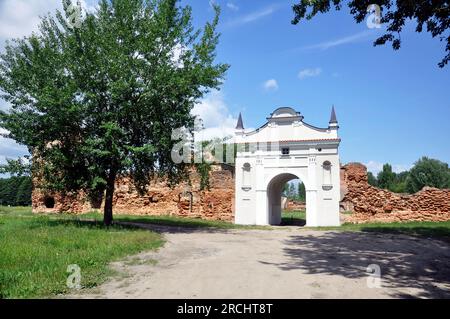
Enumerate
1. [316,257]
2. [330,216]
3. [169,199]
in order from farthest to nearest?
[169,199]
[330,216]
[316,257]

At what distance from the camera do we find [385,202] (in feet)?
88.2

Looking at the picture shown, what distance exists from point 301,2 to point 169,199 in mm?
21877

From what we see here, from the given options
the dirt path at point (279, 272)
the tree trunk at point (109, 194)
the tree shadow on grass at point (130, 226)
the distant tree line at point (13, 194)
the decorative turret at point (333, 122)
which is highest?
the decorative turret at point (333, 122)

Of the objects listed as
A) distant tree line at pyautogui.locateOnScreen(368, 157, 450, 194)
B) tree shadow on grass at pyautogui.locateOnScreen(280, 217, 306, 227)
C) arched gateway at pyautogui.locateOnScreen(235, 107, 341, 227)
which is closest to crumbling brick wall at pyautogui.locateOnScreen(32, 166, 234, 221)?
arched gateway at pyautogui.locateOnScreen(235, 107, 341, 227)

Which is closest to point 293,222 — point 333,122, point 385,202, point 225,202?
point 225,202

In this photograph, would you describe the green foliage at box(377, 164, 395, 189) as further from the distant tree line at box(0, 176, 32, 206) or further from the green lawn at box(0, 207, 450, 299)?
the green lawn at box(0, 207, 450, 299)

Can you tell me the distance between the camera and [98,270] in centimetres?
802

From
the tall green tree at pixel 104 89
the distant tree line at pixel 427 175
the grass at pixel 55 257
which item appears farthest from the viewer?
the distant tree line at pixel 427 175

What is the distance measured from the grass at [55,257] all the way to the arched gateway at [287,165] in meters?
14.0

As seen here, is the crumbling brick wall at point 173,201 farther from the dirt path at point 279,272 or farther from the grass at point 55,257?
the dirt path at point 279,272

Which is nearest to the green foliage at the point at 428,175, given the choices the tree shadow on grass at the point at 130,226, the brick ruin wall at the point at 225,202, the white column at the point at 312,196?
the brick ruin wall at the point at 225,202

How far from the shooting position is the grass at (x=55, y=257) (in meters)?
6.57
